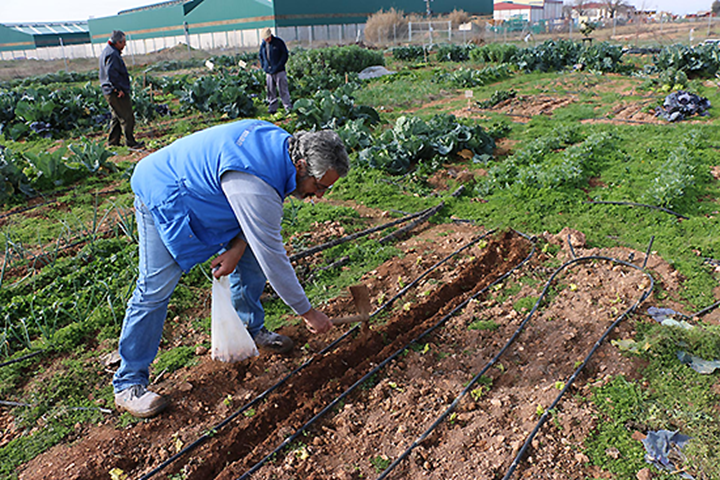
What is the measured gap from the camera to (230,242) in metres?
2.83

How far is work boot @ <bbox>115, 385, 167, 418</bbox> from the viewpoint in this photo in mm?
2811

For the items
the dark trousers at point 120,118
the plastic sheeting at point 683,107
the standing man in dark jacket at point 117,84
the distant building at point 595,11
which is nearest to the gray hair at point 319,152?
the standing man in dark jacket at point 117,84

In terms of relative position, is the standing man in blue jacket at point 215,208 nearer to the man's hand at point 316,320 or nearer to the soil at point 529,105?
the man's hand at point 316,320

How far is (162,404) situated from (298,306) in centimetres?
105

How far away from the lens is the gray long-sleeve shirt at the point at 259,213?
7.51ft

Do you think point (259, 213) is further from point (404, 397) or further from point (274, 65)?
point (274, 65)

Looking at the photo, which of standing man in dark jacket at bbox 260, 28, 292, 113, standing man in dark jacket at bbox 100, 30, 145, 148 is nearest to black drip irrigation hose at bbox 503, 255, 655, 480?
standing man in dark jacket at bbox 100, 30, 145, 148

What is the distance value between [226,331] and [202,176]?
40.1 inches

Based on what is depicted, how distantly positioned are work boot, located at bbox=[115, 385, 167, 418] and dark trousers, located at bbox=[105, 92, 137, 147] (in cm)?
642

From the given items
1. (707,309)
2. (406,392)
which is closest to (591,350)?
(707,309)

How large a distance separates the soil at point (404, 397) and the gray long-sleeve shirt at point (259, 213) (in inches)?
39.4

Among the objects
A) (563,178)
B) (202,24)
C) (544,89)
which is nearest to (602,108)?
(544,89)

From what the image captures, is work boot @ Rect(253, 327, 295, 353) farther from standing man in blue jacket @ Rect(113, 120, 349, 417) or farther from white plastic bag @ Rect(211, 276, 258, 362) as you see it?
standing man in blue jacket @ Rect(113, 120, 349, 417)

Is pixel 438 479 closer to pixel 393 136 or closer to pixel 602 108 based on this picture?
pixel 393 136
